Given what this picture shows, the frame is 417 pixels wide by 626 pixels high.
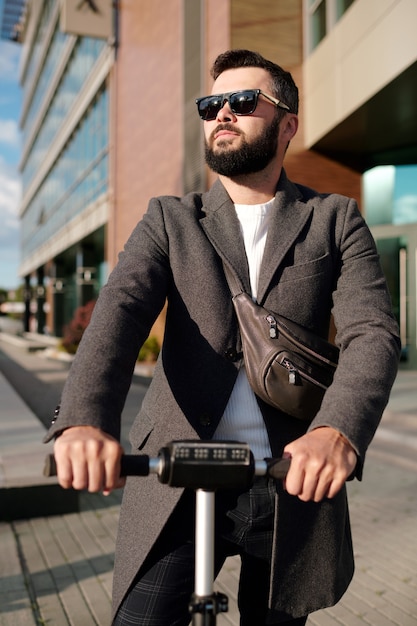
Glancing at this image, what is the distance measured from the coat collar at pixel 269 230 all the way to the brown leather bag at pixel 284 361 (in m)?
0.11

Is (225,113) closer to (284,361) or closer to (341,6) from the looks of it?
(284,361)

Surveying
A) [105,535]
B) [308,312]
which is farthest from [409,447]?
[308,312]

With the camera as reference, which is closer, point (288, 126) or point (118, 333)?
point (118, 333)

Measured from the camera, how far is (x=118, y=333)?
1.50 metres

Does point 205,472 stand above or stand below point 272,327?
below

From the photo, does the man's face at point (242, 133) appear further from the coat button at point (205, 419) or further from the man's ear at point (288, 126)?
the coat button at point (205, 419)

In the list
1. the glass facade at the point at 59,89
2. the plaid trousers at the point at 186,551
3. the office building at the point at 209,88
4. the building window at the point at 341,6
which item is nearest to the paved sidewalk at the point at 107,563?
the plaid trousers at the point at 186,551

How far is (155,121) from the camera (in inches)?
740

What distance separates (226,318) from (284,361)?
0.69 feet

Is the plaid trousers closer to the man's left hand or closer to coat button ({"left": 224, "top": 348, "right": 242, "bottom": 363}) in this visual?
coat button ({"left": 224, "top": 348, "right": 242, "bottom": 363})

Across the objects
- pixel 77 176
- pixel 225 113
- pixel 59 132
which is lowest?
pixel 225 113

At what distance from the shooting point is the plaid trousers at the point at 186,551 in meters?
1.64

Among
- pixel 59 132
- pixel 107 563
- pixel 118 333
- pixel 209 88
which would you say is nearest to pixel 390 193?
pixel 209 88

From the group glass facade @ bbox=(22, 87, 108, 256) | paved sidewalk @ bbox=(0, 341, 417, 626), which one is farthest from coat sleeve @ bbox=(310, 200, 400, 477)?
glass facade @ bbox=(22, 87, 108, 256)
